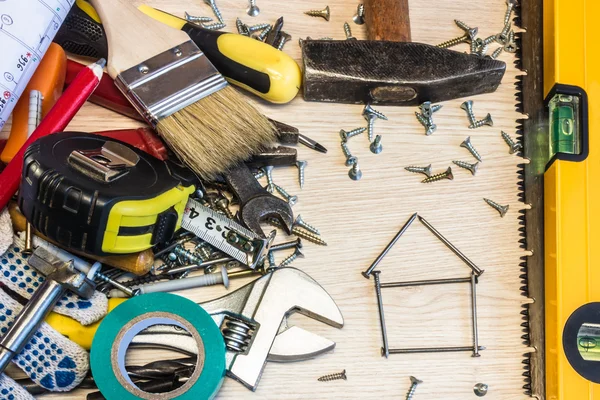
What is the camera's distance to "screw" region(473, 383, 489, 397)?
1.15 metres

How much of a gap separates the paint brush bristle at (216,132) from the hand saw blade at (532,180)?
564mm

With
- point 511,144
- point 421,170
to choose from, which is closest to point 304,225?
point 421,170

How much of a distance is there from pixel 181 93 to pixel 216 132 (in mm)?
99

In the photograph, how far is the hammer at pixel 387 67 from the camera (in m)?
1.20

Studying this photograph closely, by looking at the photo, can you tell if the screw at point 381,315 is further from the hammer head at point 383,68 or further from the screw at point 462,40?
the screw at point 462,40

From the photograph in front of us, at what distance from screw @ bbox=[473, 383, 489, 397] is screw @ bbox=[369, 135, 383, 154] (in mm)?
505

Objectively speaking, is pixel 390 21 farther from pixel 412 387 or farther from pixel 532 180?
pixel 412 387

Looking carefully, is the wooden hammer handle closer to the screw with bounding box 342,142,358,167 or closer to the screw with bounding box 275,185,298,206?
the screw with bounding box 342,142,358,167

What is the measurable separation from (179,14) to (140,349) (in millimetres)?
715

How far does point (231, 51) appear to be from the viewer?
3.83ft

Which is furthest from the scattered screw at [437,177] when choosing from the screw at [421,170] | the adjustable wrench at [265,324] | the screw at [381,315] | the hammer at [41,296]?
the hammer at [41,296]

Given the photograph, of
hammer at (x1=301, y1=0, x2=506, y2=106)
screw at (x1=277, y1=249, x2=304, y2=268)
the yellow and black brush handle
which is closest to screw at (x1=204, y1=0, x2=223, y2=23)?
the yellow and black brush handle

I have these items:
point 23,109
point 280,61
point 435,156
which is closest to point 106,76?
point 23,109

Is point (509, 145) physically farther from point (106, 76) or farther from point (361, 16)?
point (106, 76)
